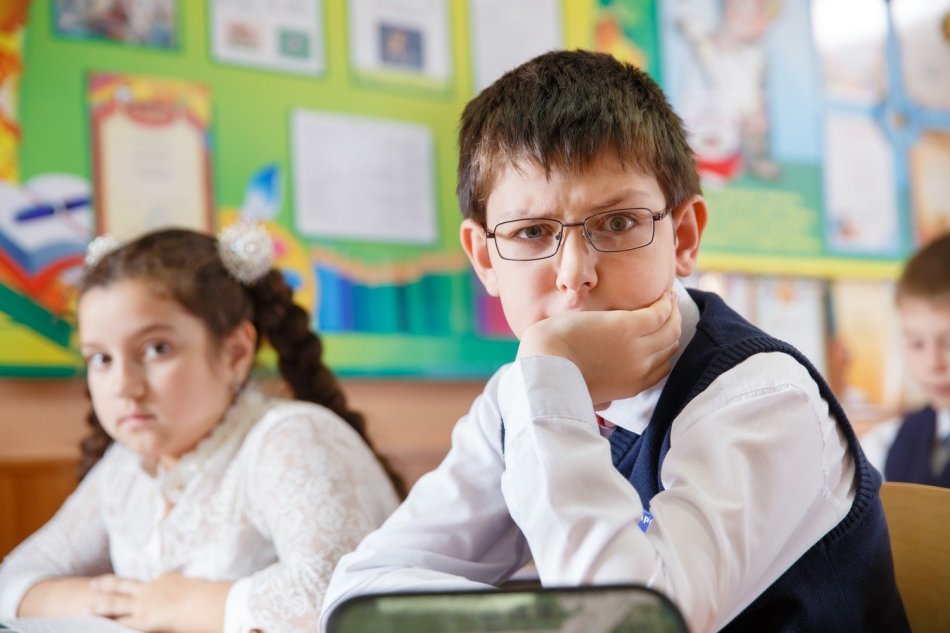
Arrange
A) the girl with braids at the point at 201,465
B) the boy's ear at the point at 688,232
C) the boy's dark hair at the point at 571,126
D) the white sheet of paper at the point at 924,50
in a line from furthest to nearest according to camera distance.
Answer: the white sheet of paper at the point at 924,50, the girl with braids at the point at 201,465, the boy's ear at the point at 688,232, the boy's dark hair at the point at 571,126

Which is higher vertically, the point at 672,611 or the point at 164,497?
the point at 672,611

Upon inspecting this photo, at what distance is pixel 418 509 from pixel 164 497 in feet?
2.41

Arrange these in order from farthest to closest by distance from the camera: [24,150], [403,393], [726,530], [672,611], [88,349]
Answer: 1. [403,393]
2. [24,150]
3. [88,349]
4. [726,530]
5. [672,611]

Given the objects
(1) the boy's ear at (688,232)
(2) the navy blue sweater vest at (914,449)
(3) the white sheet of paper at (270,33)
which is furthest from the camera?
(2) the navy blue sweater vest at (914,449)

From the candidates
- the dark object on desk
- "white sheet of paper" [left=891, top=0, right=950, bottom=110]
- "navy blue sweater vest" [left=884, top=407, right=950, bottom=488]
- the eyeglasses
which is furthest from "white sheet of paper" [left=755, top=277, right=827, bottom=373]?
the dark object on desk

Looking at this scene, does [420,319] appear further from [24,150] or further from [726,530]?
[726,530]

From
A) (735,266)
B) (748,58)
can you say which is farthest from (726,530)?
(748,58)

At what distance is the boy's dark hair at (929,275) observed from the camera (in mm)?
2812

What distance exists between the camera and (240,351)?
74.6 inches

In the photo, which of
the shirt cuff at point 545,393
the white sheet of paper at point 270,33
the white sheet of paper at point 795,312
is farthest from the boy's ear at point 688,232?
the white sheet of paper at point 795,312

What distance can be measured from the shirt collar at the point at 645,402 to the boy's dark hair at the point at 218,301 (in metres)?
0.84

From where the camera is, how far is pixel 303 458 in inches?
62.5

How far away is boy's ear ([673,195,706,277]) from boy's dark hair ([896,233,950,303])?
1.82 m

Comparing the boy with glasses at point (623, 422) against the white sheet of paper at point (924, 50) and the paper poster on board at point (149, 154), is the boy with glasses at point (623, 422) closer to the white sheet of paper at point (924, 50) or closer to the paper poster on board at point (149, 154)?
the paper poster on board at point (149, 154)
